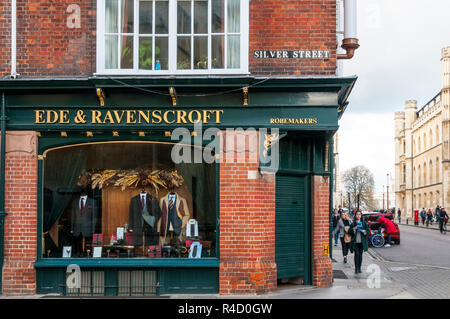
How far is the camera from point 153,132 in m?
12.1

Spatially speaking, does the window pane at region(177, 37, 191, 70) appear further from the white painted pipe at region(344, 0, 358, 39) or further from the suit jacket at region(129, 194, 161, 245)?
the white painted pipe at region(344, 0, 358, 39)

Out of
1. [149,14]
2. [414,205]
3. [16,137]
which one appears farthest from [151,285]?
[414,205]

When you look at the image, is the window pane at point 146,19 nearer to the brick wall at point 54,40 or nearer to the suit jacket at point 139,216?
the brick wall at point 54,40

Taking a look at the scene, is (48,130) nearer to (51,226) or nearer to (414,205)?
(51,226)

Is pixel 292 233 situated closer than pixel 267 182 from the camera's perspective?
No

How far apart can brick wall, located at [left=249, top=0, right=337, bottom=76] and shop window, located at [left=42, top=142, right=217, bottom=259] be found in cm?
265

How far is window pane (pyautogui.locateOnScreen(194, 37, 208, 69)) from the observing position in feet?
40.1

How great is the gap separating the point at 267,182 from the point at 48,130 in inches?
188

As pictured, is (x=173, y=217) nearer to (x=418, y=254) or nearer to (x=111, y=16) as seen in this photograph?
(x=111, y=16)

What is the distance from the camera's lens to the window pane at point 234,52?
12148 mm

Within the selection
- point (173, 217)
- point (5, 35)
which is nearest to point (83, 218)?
point (173, 217)

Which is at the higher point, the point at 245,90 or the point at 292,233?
the point at 245,90

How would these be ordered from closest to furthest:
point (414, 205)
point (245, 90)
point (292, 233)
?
point (245, 90)
point (292, 233)
point (414, 205)

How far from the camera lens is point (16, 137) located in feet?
39.4
